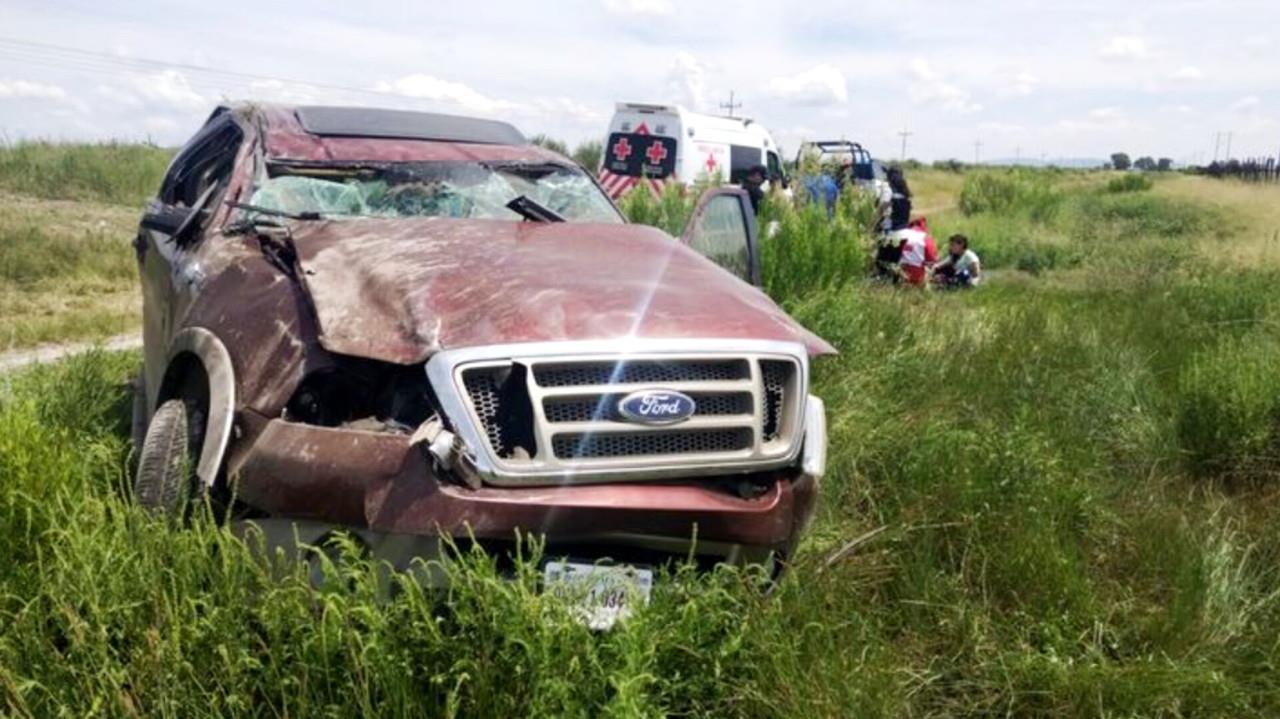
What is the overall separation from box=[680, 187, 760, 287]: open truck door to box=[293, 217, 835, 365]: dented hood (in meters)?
1.03

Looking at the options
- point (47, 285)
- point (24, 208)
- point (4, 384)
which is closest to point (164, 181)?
point (4, 384)

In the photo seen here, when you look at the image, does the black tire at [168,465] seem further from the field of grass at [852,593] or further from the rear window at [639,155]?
the rear window at [639,155]

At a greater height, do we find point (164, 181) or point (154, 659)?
point (164, 181)

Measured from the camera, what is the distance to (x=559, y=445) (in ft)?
8.99

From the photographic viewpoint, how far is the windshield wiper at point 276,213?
3945 mm

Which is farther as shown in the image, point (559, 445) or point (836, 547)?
point (836, 547)

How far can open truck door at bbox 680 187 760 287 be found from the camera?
500 centimetres

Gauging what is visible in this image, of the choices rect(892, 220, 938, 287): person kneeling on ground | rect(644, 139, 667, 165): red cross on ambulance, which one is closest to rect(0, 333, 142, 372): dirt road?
rect(892, 220, 938, 287): person kneeling on ground

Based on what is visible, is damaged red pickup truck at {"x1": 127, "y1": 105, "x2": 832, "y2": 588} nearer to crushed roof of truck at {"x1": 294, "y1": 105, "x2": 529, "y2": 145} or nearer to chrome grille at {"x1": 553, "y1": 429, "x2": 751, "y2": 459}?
chrome grille at {"x1": 553, "y1": 429, "x2": 751, "y2": 459}

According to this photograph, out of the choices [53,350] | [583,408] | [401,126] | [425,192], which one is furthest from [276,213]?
[53,350]

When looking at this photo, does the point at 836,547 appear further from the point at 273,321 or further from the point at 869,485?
the point at 273,321

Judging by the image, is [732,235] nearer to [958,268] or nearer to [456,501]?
[456,501]

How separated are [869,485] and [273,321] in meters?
2.53

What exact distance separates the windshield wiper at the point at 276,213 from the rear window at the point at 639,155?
12.4 metres
